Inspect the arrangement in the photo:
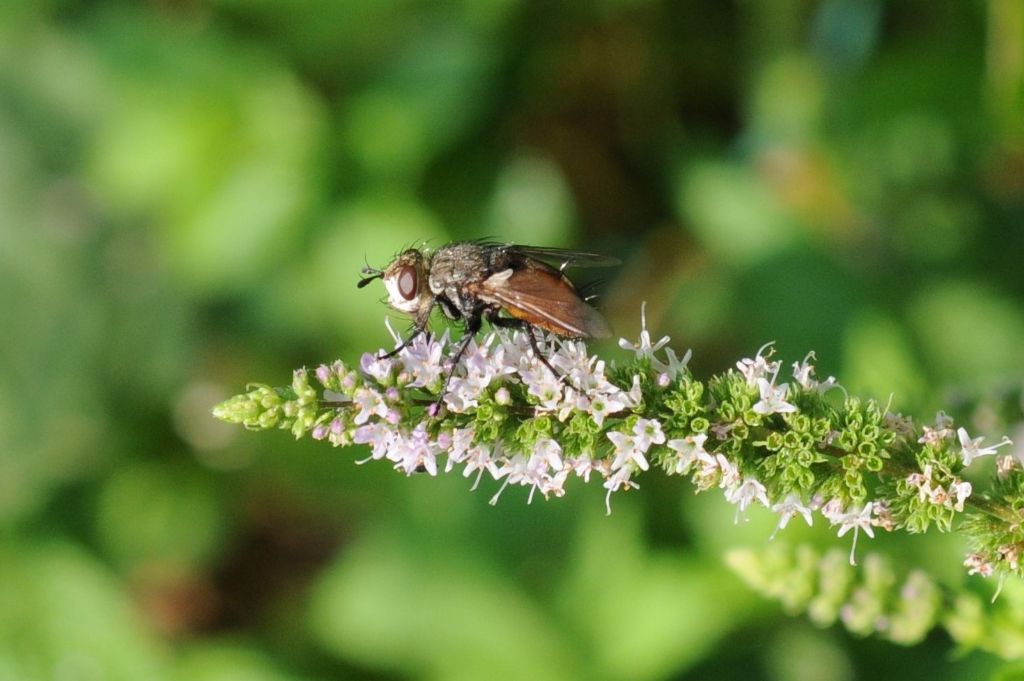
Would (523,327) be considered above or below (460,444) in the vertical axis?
above

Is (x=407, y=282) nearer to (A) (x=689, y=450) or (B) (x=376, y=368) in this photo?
(B) (x=376, y=368)

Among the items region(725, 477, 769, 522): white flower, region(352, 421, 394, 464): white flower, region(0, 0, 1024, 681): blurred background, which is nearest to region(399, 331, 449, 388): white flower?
region(352, 421, 394, 464): white flower

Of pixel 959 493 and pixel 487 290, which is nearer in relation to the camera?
pixel 959 493

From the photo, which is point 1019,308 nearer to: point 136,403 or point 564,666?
point 564,666

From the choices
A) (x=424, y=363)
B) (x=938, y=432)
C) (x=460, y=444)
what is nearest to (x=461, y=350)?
(x=424, y=363)

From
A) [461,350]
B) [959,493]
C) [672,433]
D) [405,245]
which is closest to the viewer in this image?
[959,493]

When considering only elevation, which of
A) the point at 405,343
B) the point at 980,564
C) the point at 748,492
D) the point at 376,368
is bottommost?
the point at 980,564

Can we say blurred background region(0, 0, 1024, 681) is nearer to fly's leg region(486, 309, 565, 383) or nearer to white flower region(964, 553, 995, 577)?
fly's leg region(486, 309, 565, 383)

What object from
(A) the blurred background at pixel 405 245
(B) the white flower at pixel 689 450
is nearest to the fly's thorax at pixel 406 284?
(B) the white flower at pixel 689 450

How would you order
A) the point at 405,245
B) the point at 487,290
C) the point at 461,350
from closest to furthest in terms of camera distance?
the point at 461,350, the point at 487,290, the point at 405,245
